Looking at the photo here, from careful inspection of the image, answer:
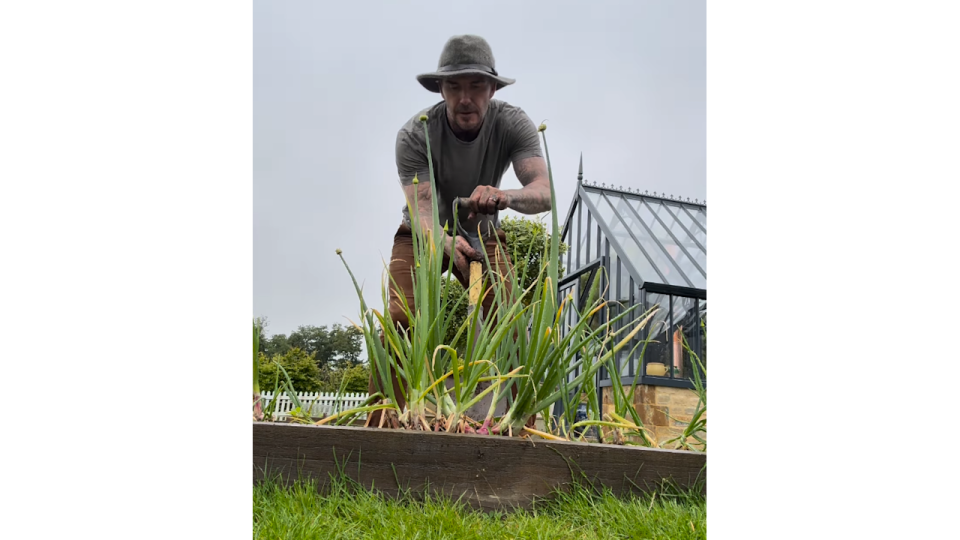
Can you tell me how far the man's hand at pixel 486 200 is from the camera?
71.3 inches

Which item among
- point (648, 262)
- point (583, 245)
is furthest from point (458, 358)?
point (583, 245)

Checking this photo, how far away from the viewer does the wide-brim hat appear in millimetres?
2219

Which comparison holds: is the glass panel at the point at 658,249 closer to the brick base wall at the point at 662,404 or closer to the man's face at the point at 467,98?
the brick base wall at the point at 662,404

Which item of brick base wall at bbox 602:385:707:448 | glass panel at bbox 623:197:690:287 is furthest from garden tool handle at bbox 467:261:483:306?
glass panel at bbox 623:197:690:287

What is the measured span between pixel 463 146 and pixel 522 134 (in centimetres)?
24

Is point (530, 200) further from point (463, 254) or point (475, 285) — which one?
point (475, 285)

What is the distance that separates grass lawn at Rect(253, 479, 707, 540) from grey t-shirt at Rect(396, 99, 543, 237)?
4.89 feet
